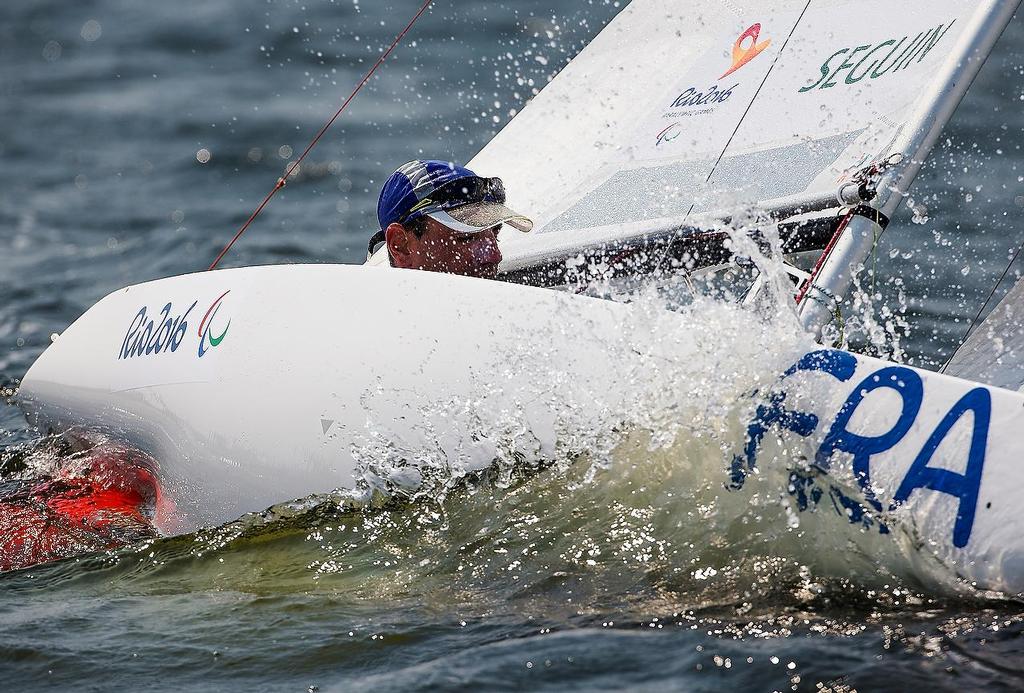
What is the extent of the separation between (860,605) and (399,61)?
584 centimetres

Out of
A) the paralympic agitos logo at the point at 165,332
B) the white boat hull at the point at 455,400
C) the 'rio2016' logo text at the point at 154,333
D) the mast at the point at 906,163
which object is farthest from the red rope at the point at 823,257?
the 'rio2016' logo text at the point at 154,333

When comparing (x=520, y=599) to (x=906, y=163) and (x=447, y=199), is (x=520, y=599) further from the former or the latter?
(x=906, y=163)

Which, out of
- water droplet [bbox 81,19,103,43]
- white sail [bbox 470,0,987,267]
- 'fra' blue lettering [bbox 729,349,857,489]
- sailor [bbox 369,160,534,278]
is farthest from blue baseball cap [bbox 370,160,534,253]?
water droplet [bbox 81,19,103,43]

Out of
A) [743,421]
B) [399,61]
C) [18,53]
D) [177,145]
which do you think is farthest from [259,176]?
[743,421]

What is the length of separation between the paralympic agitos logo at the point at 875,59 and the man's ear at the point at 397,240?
45.0 inches

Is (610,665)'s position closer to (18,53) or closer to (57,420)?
(57,420)

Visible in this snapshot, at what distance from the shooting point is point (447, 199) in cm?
308

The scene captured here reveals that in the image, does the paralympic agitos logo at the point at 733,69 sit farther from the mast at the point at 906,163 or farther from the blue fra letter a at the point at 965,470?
the blue fra letter a at the point at 965,470

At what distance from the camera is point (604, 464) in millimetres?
2395

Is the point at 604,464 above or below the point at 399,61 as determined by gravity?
below

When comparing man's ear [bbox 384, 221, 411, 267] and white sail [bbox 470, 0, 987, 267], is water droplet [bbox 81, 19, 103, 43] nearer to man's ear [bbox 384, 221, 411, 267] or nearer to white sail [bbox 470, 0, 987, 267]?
white sail [bbox 470, 0, 987, 267]

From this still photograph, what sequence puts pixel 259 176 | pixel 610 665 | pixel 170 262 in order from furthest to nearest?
pixel 259 176 → pixel 170 262 → pixel 610 665

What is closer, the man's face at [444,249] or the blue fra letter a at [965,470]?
the blue fra letter a at [965,470]

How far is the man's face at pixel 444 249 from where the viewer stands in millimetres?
3088
